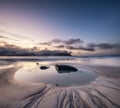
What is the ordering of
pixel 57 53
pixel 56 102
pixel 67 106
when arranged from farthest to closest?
pixel 57 53 < pixel 56 102 < pixel 67 106

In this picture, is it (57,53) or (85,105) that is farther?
(57,53)

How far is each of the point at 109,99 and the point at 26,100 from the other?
313 centimetres

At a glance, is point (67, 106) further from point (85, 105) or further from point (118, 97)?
point (118, 97)

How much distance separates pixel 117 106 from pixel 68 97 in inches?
67.0

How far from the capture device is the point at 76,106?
350cm

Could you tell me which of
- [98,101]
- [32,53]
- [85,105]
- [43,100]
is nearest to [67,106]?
[85,105]

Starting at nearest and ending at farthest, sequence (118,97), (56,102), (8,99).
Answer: (56,102)
(8,99)
(118,97)

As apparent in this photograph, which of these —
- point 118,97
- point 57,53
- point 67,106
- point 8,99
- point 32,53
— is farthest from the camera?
point 57,53

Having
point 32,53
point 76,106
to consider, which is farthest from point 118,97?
point 32,53

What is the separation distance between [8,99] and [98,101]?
3.34m

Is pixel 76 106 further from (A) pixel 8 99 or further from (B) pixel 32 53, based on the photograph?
(B) pixel 32 53

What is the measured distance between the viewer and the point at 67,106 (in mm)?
3488

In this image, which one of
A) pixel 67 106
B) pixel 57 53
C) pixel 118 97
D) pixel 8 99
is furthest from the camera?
pixel 57 53

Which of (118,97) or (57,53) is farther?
(57,53)
